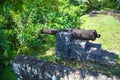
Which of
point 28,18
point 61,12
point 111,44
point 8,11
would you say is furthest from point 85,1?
point 8,11

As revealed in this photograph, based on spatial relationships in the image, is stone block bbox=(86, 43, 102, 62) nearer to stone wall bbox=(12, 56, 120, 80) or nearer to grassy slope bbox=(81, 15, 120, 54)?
grassy slope bbox=(81, 15, 120, 54)

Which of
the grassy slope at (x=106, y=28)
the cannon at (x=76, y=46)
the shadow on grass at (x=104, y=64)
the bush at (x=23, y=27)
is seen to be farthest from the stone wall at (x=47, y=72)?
the grassy slope at (x=106, y=28)

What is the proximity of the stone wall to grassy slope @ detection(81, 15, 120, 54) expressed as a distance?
6351 mm

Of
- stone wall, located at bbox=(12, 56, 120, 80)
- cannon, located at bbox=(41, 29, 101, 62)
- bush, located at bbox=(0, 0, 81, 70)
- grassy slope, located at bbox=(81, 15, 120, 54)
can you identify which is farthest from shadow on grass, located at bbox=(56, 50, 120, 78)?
stone wall, located at bbox=(12, 56, 120, 80)

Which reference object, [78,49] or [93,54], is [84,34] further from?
[93,54]

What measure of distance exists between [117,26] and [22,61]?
35.1ft

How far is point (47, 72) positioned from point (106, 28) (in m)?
10.1

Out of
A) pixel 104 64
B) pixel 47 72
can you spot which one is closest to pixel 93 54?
pixel 104 64

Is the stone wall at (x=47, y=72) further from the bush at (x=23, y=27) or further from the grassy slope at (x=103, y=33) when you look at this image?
the grassy slope at (x=103, y=33)

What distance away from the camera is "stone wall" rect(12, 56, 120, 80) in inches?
237

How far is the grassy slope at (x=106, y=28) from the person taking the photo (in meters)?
13.1

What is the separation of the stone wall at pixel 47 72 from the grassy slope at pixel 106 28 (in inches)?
250

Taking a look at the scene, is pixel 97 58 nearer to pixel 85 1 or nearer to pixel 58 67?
pixel 58 67

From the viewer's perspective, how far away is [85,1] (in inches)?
882
